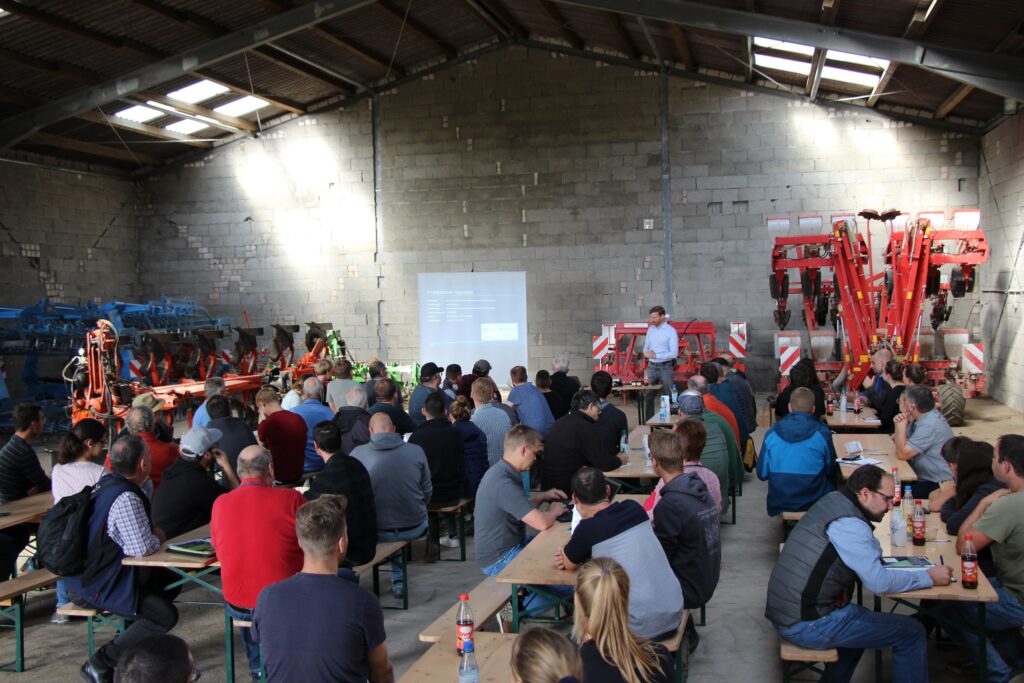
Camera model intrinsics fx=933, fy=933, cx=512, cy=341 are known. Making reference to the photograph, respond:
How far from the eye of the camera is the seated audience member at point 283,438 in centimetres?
682

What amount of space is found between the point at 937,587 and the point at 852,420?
4255 millimetres

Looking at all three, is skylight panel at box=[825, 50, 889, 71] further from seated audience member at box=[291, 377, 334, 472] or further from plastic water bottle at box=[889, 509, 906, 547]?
plastic water bottle at box=[889, 509, 906, 547]

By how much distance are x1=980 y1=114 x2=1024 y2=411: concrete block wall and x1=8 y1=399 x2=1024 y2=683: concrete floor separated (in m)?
6.84

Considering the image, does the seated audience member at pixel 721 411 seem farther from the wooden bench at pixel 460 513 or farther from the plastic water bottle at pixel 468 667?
the plastic water bottle at pixel 468 667

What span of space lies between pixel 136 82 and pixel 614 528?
38.2 feet

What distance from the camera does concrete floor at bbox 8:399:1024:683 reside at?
4.57m

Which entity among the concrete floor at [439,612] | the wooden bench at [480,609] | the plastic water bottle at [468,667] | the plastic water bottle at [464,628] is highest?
Answer: the plastic water bottle at [464,628]

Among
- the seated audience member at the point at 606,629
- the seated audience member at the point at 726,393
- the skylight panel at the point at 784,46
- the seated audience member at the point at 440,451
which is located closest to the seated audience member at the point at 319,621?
the seated audience member at the point at 606,629

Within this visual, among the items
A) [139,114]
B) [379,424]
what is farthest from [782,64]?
[379,424]

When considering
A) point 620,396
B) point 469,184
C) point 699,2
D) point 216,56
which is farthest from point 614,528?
point 469,184

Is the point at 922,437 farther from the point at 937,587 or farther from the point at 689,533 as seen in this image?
the point at 689,533

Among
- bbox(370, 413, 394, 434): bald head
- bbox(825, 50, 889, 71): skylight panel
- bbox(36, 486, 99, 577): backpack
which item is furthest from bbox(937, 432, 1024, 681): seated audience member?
bbox(825, 50, 889, 71): skylight panel

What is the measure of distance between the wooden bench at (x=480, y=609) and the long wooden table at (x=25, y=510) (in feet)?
8.27

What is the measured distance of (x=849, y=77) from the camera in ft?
43.9
